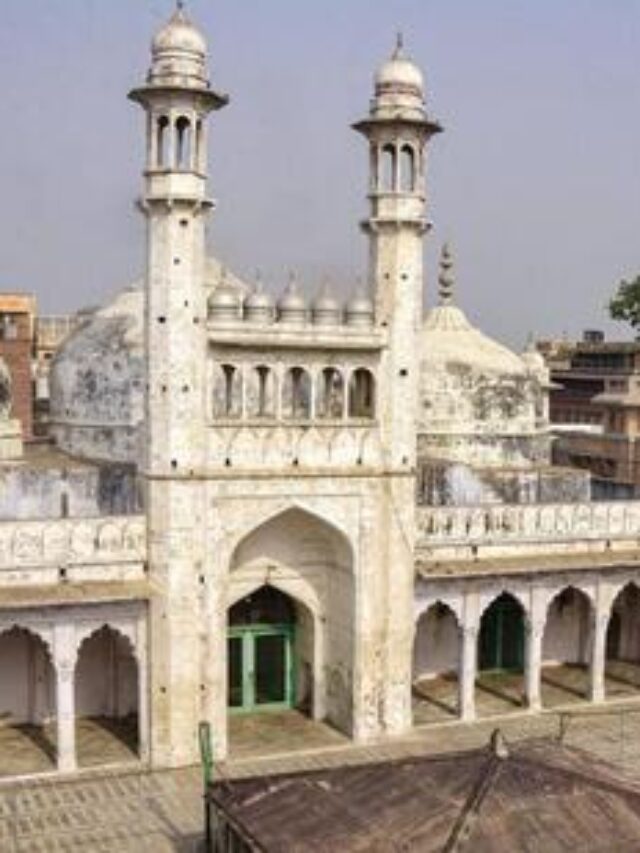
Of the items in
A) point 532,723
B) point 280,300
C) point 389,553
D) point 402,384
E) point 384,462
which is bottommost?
point 532,723

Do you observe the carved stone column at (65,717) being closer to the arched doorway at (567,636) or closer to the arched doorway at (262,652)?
the arched doorway at (262,652)

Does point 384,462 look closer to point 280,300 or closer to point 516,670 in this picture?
point 280,300

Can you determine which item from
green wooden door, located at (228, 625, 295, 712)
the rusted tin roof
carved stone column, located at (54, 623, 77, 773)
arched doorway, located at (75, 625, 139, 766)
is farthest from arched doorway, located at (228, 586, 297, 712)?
the rusted tin roof

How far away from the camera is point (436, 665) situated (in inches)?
1005

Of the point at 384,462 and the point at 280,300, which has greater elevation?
the point at 280,300

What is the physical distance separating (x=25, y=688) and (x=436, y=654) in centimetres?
874

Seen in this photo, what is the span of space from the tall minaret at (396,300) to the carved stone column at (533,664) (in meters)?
3.08

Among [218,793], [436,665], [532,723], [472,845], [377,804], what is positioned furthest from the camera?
[436,665]

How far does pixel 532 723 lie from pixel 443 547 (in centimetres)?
370

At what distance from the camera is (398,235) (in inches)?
829

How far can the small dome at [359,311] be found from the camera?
20.8 meters

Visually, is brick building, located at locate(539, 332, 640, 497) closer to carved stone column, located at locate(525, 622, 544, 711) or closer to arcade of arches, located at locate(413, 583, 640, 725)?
arcade of arches, located at locate(413, 583, 640, 725)

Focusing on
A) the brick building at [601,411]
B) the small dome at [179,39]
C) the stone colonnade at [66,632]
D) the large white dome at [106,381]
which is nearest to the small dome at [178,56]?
the small dome at [179,39]

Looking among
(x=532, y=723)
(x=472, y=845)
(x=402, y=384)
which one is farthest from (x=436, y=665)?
(x=472, y=845)
